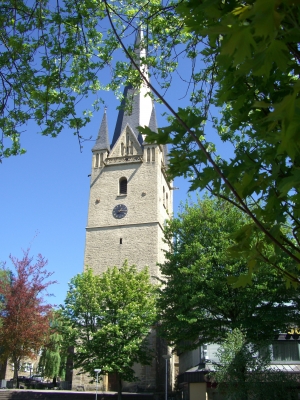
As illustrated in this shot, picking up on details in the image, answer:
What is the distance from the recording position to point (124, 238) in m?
36.7

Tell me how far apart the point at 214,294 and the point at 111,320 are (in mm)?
10135

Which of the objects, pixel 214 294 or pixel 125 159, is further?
pixel 125 159

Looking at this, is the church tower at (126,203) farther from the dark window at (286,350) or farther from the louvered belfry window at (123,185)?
the dark window at (286,350)

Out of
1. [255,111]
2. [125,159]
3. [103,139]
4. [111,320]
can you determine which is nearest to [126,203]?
[125,159]

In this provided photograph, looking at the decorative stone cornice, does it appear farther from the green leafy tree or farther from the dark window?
the green leafy tree

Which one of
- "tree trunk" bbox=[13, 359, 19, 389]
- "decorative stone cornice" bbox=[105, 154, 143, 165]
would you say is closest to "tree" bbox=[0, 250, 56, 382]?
"tree trunk" bbox=[13, 359, 19, 389]

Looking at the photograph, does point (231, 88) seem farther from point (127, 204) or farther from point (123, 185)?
point (123, 185)

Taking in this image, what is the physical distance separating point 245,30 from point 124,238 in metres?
35.2

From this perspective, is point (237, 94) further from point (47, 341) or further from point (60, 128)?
point (47, 341)

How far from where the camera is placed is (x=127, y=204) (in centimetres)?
3819

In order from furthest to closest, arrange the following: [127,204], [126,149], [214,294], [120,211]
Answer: [126,149] → [127,204] → [120,211] → [214,294]

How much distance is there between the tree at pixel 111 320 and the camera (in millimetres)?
25297

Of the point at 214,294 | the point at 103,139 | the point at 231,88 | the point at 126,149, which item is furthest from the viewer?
the point at 103,139

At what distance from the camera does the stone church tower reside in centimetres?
3600
